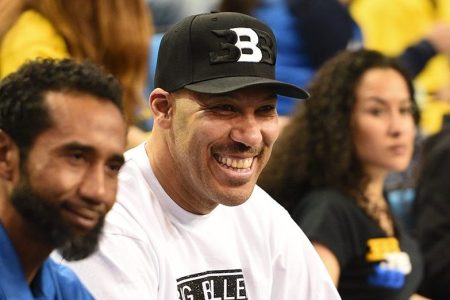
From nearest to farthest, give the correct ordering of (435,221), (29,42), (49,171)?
(49,171) → (29,42) → (435,221)

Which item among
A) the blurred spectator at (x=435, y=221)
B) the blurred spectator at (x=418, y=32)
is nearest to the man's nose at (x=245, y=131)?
the blurred spectator at (x=435, y=221)

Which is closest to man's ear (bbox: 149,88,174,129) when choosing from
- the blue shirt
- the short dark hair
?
the short dark hair

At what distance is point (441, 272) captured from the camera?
14.1 feet

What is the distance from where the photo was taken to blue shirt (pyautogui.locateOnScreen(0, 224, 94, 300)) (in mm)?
2086

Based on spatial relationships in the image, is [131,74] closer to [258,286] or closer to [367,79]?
[367,79]

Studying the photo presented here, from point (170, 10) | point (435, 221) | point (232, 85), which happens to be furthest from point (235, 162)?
point (170, 10)

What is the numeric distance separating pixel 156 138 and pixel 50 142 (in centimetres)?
69

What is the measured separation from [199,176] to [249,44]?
345 mm

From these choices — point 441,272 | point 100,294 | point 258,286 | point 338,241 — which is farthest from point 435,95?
point 100,294

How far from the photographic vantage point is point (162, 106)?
2676 mm

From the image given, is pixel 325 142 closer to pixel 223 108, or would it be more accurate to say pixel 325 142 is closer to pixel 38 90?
pixel 223 108

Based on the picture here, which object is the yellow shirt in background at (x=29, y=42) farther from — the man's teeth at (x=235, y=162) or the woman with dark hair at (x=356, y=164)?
the man's teeth at (x=235, y=162)

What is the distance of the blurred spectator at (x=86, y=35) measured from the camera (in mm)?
3473

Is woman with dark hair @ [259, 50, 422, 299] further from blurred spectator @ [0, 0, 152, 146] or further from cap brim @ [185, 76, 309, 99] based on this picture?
cap brim @ [185, 76, 309, 99]
